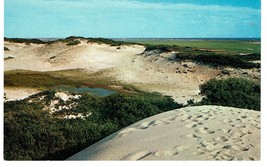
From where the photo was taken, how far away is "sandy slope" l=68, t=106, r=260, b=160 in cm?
500

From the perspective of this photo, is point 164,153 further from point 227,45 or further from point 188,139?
point 227,45

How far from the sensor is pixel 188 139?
5.35m

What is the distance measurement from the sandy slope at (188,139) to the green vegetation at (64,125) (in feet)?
2.21

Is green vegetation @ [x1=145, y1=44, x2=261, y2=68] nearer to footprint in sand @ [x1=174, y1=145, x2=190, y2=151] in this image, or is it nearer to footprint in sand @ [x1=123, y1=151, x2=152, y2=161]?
footprint in sand @ [x1=174, y1=145, x2=190, y2=151]

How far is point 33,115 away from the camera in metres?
8.09

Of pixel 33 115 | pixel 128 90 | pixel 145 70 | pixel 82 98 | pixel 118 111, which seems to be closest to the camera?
pixel 33 115

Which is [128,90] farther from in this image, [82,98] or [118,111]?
[118,111]

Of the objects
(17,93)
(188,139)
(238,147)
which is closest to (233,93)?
(188,139)

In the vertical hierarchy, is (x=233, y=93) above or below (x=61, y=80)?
above

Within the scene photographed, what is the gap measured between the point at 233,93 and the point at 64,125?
12.9ft

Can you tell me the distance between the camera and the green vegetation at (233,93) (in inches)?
354

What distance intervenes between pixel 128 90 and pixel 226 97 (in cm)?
330
